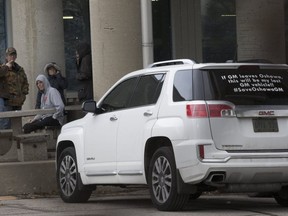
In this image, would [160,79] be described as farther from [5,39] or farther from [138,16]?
[5,39]

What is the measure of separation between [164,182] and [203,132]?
0.89 meters

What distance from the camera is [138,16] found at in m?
15.5

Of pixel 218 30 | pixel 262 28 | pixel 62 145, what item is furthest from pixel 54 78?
pixel 218 30

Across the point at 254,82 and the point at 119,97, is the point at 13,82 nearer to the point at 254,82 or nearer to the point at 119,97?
the point at 119,97

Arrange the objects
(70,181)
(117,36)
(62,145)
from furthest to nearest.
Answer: (117,36), (62,145), (70,181)

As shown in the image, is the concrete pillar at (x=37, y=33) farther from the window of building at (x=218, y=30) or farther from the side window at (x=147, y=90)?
the side window at (x=147, y=90)

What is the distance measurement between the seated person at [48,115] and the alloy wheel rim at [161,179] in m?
5.27

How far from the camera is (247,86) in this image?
→ 11.1 metres

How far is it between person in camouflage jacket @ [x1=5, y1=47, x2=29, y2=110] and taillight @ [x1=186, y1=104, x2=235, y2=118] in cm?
687

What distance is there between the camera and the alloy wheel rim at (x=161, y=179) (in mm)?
11031

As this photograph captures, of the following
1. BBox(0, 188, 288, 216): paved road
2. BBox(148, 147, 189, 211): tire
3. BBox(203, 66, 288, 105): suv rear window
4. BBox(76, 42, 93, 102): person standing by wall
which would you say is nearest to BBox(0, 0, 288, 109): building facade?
BBox(76, 42, 93, 102): person standing by wall

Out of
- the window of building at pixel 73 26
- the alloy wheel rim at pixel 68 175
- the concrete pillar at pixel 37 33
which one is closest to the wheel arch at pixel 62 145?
the alloy wheel rim at pixel 68 175

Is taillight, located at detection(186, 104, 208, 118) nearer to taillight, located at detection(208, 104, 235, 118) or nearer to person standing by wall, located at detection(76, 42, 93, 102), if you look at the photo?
taillight, located at detection(208, 104, 235, 118)

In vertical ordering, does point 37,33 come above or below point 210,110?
above
